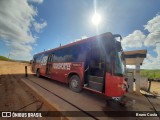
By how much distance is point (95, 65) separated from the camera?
7.37m

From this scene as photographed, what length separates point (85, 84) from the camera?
7328mm

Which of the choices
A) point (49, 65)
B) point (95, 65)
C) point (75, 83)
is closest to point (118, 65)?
point (95, 65)

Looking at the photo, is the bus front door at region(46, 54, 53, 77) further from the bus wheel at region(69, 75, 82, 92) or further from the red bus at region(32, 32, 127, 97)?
the bus wheel at region(69, 75, 82, 92)

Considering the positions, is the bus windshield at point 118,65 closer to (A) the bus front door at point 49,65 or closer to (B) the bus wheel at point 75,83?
(B) the bus wheel at point 75,83

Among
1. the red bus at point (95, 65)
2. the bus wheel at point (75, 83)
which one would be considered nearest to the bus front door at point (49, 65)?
the red bus at point (95, 65)

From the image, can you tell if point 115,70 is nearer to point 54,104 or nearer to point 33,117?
point 54,104

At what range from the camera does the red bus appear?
5926mm

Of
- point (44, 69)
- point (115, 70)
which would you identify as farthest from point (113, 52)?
point (44, 69)

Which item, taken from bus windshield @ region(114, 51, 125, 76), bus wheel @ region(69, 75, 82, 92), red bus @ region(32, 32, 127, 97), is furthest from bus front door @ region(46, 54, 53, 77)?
bus windshield @ region(114, 51, 125, 76)

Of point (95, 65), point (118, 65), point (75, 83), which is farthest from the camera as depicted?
point (75, 83)

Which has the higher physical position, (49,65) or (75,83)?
(49,65)

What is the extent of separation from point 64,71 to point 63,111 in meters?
4.58

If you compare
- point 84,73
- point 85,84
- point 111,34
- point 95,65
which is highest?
point 111,34

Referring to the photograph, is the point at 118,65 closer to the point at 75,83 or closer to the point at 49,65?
the point at 75,83
